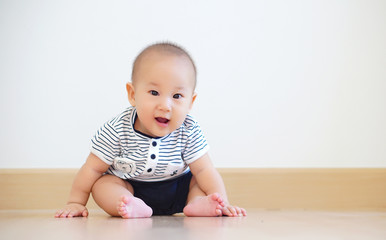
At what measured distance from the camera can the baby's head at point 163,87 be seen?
3.74ft

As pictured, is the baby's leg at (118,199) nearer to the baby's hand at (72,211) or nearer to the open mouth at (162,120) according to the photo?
the baby's hand at (72,211)

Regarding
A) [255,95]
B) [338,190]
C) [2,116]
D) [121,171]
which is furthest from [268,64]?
[2,116]

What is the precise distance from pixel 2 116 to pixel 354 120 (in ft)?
3.82

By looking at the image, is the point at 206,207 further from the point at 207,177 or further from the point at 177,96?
the point at 177,96

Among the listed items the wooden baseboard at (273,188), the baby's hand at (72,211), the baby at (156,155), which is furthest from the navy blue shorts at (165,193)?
the wooden baseboard at (273,188)

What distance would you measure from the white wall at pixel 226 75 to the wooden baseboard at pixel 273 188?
78mm

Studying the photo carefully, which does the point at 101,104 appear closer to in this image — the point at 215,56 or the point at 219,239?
the point at 215,56

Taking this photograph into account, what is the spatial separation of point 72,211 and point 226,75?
0.77 metres

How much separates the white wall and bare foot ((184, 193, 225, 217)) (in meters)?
0.55

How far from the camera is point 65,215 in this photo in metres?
1.10

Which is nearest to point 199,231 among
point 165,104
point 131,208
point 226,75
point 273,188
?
point 131,208

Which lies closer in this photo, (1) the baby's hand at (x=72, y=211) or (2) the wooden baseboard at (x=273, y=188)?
(1) the baby's hand at (x=72, y=211)

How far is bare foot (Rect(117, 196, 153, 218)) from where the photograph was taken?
103 cm

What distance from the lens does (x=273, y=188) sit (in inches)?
62.3
